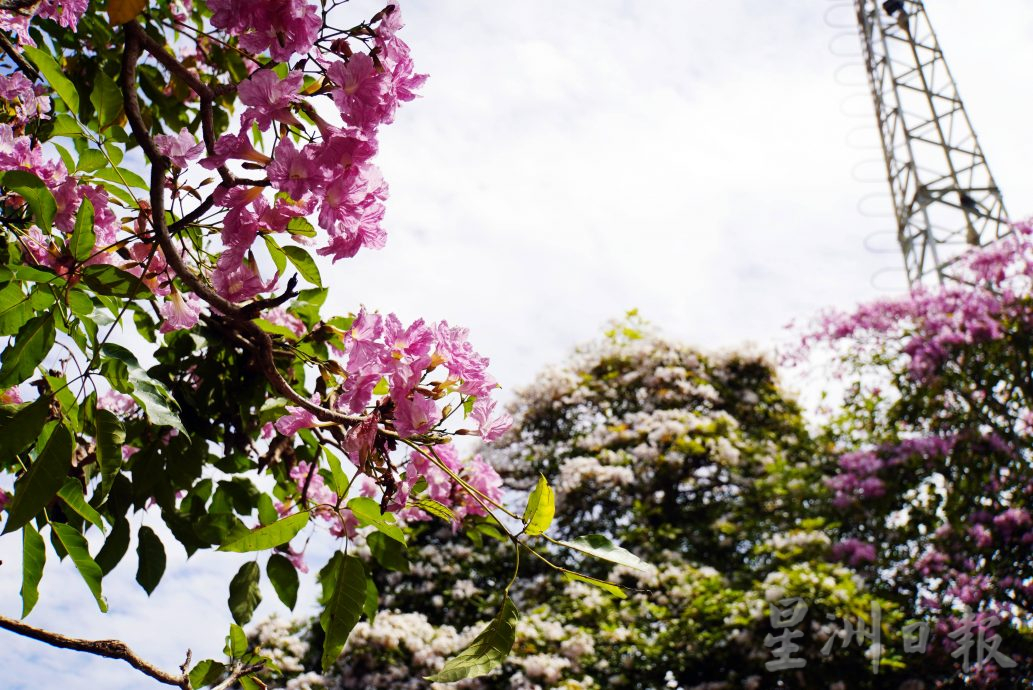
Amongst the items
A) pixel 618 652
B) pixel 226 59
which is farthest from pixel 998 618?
pixel 226 59

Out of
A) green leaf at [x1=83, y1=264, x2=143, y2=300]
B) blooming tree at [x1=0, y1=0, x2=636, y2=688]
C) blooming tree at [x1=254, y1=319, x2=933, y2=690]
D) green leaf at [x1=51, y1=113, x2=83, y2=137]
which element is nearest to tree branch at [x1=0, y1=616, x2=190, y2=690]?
blooming tree at [x1=0, y1=0, x2=636, y2=688]

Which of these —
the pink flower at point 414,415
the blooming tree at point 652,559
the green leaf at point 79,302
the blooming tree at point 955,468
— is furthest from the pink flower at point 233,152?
the blooming tree at point 955,468

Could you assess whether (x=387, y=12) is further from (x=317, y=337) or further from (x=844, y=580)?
(x=844, y=580)

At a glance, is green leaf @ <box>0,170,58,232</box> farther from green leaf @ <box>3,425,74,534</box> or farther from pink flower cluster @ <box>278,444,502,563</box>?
pink flower cluster @ <box>278,444,502,563</box>

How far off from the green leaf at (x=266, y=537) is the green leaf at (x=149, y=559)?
0.65m

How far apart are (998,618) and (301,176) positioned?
206 inches

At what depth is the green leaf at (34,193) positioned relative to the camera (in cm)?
101

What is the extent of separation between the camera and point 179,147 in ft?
3.26

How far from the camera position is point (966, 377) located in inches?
212

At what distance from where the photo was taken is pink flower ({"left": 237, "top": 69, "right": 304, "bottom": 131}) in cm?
95

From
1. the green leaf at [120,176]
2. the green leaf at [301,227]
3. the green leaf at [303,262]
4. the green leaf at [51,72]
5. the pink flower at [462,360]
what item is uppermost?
the green leaf at [51,72]

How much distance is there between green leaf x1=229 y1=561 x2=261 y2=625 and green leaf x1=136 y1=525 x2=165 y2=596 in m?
0.13

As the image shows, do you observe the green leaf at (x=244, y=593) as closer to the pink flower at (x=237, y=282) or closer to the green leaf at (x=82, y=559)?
the green leaf at (x=82, y=559)

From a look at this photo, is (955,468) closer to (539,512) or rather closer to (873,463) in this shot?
(873,463)
